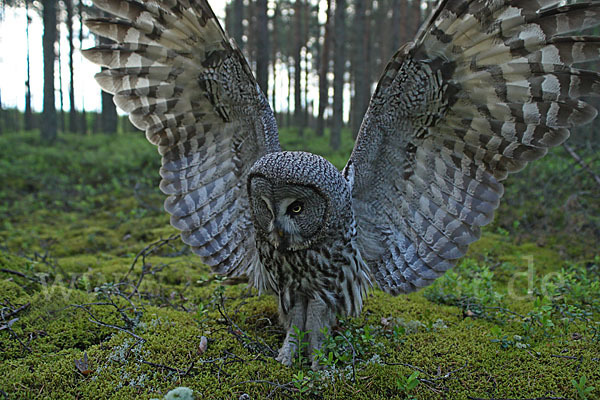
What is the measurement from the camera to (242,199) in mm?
3309

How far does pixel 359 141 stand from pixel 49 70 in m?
16.5

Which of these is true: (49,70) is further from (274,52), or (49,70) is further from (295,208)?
(295,208)

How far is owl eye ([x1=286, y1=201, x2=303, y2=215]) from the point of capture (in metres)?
2.39

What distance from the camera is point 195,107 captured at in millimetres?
3121

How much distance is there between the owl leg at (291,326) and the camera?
2627 millimetres

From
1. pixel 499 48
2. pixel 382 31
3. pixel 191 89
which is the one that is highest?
pixel 382 31

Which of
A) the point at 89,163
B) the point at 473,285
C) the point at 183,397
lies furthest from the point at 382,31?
the point at 183,397

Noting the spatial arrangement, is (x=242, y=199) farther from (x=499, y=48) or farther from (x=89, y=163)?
(x=89, y=163)

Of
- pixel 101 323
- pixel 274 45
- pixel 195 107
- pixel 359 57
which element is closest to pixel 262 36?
pixel 195 107

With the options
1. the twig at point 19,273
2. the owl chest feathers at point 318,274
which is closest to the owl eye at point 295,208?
the owl chest feathers at point 318,274

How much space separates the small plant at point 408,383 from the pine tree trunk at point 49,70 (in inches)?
635

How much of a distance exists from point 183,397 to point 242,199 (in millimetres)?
1696

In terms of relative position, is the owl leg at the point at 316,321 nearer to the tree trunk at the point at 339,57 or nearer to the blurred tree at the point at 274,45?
the tree trunk at the point at 339,57

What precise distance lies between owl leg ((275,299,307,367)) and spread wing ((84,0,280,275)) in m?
0.65
